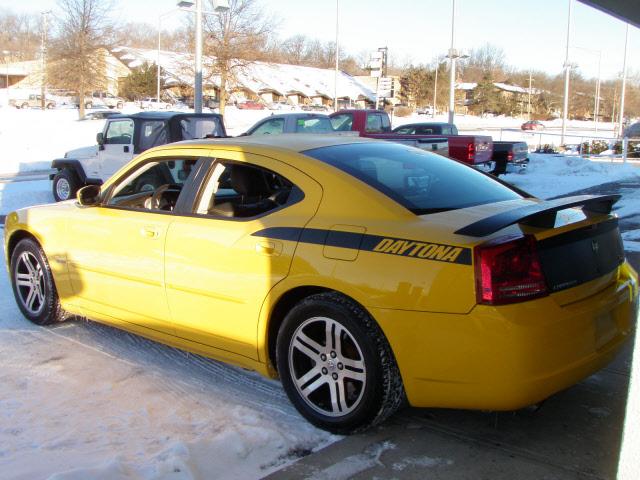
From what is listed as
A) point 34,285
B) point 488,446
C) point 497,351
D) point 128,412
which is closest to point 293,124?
point 34,285

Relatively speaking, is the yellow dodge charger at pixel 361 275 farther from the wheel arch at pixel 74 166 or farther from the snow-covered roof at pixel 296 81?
the snow-covered roof at pixel 296 81

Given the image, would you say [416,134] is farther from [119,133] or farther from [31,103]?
[31,103]

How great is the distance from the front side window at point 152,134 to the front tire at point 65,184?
1931mm

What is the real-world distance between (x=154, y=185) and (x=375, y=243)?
8.26 feet

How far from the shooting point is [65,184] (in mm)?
13336

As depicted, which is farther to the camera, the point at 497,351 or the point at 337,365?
the point at 337,365

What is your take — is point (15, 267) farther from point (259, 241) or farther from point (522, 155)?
point (522, 155)

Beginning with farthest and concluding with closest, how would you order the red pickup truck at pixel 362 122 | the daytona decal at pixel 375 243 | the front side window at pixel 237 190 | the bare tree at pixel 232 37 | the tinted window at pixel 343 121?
the bare tree at pixel 232 37 → the tinted window at pixel 343 121 → the red pickup truck at pixel 362 122 → the front side window at pixel 237 190 → the daytona decal at pixel 375 243

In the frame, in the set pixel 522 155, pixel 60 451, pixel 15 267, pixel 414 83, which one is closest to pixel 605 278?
pixel 60 451

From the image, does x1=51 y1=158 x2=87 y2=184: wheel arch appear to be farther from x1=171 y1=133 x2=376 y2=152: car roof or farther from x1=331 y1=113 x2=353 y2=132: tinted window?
x1=171 y1=133 x2=376 y2=152: car roof

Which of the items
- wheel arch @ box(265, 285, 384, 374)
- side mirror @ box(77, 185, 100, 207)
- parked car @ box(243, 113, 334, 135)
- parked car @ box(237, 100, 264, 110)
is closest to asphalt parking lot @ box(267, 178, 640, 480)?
wheel arch @ box(265, 285, 384, 374)

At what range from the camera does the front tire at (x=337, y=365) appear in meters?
3.43

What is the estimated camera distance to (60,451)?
135 inches

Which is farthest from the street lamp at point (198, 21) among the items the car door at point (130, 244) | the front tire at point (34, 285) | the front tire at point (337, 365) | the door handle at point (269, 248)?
the front tire at point (337, 365)
